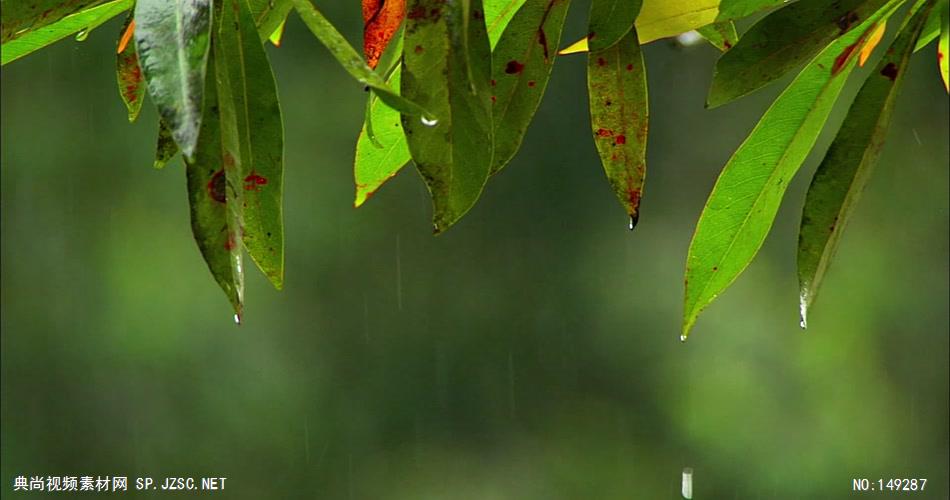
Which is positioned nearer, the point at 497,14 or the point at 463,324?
the point at 497,14

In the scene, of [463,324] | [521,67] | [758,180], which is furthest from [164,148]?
[463,324]

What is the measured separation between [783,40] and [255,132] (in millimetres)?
205

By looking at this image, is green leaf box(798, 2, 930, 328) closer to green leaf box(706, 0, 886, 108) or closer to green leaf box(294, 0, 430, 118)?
green leaf box(706, 0, 886, 108)

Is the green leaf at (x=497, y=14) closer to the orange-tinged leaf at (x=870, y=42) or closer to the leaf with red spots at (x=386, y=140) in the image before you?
the leaf with red spots at (x=386, y=140)

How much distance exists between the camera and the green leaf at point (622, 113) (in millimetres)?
467

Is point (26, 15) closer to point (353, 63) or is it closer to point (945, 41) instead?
point (353, 63)

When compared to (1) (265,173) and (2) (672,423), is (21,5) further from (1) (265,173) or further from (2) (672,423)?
(2) (672,423)

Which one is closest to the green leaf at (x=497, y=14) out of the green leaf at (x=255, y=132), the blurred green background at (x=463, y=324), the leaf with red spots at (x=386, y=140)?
the leaf with red spots at (x=386, y=140)

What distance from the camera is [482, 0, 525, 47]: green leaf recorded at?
0.49 m

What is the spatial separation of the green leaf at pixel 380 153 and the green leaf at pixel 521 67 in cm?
6

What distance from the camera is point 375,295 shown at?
14.2 ft

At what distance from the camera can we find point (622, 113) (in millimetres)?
474

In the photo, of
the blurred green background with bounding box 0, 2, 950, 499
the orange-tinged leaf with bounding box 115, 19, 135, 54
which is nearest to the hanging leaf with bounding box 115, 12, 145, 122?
the orange-tinged leaf with bounding box 115, 19, 135, 54

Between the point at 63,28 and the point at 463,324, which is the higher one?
the point at 63,28
